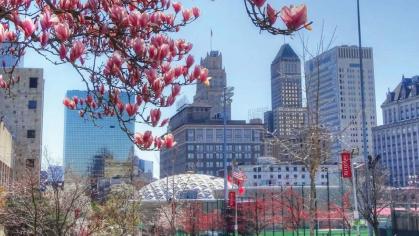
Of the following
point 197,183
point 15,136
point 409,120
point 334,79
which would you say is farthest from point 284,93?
point 15,136

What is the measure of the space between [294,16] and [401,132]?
14710 centimetres

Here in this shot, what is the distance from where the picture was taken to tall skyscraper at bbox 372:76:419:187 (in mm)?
137250

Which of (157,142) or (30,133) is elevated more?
(30,133)

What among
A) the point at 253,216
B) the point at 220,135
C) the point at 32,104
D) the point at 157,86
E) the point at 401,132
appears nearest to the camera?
the point at 157,86

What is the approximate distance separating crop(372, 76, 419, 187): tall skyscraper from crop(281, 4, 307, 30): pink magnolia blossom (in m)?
140

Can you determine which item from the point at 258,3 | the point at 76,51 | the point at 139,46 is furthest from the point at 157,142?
the point at 258,3

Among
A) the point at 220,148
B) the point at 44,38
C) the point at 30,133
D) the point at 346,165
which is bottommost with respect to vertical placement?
the point at 346,165

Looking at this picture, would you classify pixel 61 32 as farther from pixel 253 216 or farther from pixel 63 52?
pixel 253 216

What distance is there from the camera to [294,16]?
11.3 feet

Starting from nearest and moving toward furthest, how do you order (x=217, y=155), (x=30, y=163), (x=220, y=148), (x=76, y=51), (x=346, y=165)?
(x=76, y=51)
(x=346, y=165)
(x=30, y=163)
(x=217, y=155)
(x=220, y=148)

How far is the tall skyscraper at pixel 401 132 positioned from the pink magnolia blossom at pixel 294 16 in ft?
461

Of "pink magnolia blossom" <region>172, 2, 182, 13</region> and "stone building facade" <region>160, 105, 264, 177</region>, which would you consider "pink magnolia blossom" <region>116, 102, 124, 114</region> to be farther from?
"stone building facade" <region>160, 105, 264, 177</region>

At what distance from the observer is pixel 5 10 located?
4176 millimetres

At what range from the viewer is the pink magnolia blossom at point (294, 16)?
3432 millimetres
